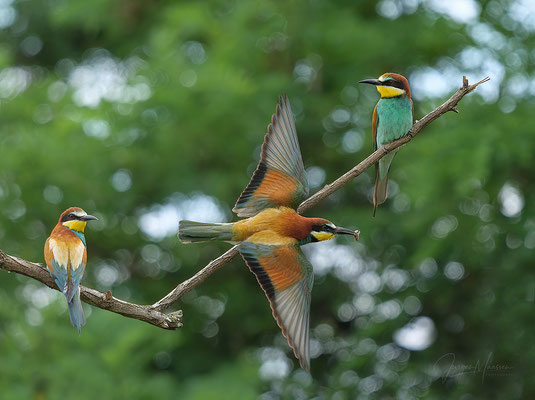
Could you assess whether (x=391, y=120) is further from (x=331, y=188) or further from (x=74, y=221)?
(x=74, y=221)

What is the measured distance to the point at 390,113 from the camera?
2.41 m

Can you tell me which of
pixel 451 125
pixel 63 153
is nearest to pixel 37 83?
pixel 63 153

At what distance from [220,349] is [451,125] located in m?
3.07

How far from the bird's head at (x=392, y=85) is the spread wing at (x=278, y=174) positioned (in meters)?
0.54

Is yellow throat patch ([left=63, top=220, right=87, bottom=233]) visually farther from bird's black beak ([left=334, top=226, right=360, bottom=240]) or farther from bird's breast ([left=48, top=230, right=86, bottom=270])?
bird's black beak ([left=334, top=226, right=360, bottom=240])

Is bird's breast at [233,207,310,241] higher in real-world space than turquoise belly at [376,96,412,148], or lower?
higher

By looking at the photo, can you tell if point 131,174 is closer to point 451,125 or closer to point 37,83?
point 37,83

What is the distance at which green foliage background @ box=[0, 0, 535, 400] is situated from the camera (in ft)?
18.8

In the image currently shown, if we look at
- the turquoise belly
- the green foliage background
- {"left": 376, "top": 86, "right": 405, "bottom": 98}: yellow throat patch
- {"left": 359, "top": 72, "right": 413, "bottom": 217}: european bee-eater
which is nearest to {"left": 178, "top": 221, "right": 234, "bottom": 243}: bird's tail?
{"left": 359, "top": 72, "right": 413, "bottom": 217}: european bee-eater

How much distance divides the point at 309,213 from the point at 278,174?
4.86 m

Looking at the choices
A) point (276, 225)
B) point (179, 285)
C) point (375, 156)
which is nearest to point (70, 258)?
point (179, 285)

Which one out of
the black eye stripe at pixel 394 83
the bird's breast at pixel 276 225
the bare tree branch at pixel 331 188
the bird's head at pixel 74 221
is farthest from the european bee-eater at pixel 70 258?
the black eye stripe at pixel 394 83

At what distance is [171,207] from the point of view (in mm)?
6461

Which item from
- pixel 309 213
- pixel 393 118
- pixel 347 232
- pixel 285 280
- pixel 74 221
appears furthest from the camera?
pixel 309 213
